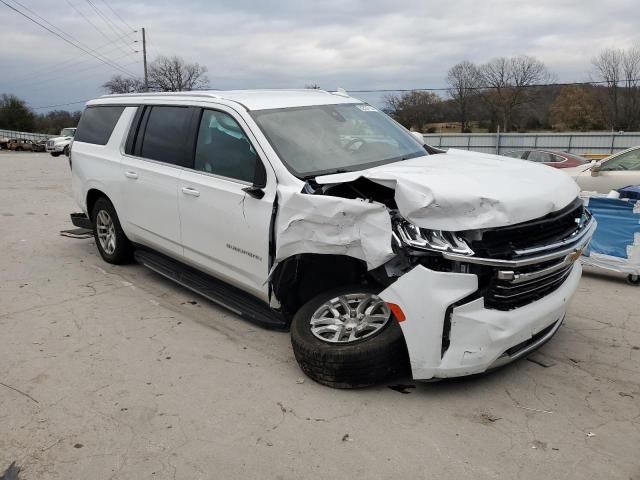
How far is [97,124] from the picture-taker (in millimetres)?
6395

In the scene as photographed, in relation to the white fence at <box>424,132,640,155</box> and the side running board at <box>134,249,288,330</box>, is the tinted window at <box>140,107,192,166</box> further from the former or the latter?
the white fence at <box>424,132,640,155</box>

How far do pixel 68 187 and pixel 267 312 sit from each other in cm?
1218

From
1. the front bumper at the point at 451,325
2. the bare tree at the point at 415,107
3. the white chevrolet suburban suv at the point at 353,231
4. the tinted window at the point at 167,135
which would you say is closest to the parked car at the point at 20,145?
the bare tree at the point at 415,107

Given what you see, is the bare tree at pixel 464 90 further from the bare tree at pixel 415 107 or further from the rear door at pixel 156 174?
the rear door at pixel 156 174

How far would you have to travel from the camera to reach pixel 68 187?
14602 mm

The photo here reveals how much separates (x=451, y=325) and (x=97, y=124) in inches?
196

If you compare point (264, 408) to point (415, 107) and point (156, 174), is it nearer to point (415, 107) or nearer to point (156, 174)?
point (156, 174)

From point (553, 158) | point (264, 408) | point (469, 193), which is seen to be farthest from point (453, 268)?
point (553, 158)

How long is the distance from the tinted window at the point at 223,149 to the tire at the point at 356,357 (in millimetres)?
1341

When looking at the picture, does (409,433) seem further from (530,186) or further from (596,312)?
(596,312)

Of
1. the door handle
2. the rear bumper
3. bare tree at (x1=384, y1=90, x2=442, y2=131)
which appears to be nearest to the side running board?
the door handle

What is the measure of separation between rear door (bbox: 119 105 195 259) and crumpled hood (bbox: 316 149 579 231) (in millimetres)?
1758

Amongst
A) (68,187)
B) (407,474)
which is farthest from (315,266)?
(68,187)

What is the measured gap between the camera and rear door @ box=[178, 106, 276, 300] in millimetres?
4016
